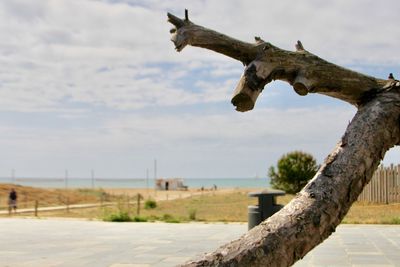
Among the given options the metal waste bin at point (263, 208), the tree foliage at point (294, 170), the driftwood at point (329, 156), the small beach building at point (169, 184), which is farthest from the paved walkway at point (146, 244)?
the small beach building at point (169, 184)

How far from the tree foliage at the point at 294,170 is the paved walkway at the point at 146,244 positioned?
17244 mm

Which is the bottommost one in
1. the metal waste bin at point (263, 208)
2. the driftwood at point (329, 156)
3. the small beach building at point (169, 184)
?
the small beach building at point (169, 184)

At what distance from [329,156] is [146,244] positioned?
838cm

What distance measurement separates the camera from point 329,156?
156 inches

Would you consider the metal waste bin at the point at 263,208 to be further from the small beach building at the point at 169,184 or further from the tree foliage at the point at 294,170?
the small beach building at the point at 169,184

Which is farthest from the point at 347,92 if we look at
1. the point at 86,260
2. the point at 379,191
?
the point at 379,191

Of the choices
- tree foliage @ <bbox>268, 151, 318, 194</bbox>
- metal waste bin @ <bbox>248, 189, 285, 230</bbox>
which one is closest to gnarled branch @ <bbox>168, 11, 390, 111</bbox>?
metal waste bin @ <bbox>248, 189, 285, 230</bbox>

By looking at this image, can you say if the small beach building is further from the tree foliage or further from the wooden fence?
the wooden fence

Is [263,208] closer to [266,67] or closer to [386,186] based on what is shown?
[266,67]

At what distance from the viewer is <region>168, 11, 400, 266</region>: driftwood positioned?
133 inches

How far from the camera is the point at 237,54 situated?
12.8 feet

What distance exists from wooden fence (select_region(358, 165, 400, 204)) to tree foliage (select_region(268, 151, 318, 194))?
826cm

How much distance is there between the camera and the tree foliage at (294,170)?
1312 inches

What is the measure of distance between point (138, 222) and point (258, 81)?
14.9 metres
